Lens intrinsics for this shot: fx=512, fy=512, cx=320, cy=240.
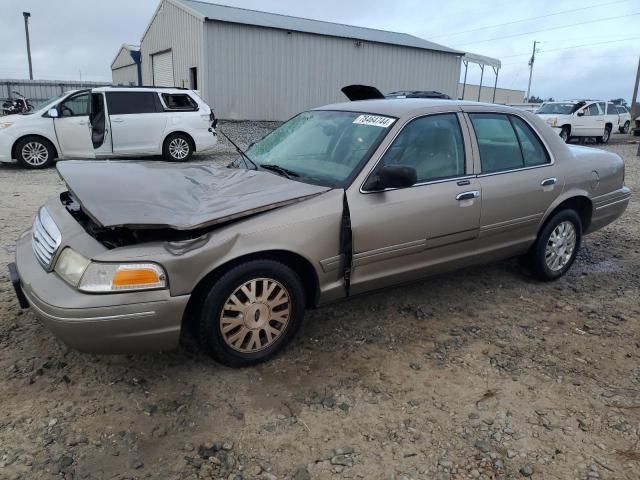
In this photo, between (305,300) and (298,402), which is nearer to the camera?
(298,402)

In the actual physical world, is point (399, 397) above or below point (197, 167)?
below

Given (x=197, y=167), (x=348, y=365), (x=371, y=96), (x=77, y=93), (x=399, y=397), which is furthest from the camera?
(x=77, y=93)

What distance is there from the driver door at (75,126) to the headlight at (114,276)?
9.00 metres

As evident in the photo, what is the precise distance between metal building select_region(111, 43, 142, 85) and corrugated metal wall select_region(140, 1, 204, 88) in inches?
132

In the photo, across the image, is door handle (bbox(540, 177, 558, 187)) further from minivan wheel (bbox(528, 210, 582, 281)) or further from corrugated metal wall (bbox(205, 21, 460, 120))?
corrugated metal wall (bbox(205, 21, 460, 120))

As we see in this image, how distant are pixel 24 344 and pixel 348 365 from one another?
6.84 ft

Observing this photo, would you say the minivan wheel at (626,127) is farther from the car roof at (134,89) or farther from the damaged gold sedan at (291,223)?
the damaged gold sedan at (291,223)

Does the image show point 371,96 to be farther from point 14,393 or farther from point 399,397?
point 14,393

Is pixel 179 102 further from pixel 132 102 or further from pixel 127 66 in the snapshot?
pixel 127 66


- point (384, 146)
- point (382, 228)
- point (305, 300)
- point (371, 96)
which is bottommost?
point (305, 300)

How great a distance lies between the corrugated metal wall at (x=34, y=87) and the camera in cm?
2436

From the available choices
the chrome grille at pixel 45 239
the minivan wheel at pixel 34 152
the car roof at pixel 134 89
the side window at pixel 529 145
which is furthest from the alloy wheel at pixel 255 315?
the minivan wheel at pixel 34 152

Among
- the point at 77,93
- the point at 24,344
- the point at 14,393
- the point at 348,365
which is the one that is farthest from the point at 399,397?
the point at 77,93

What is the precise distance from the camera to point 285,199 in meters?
3.06
